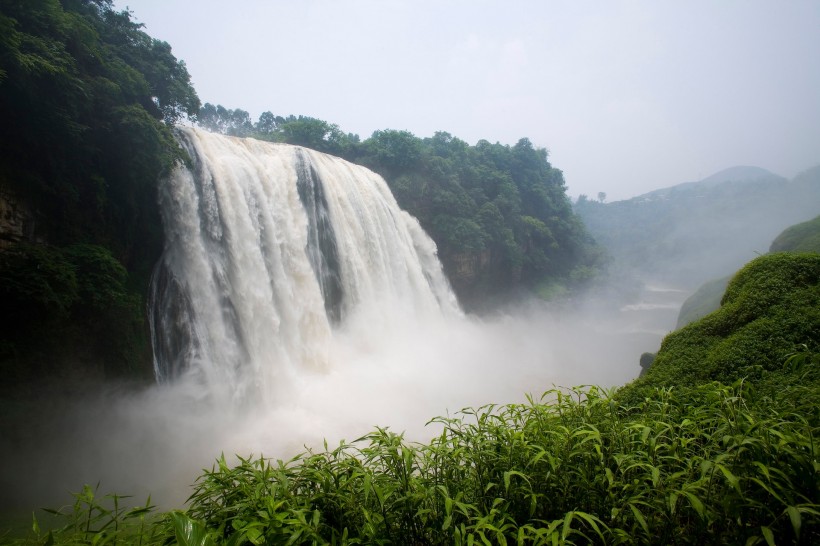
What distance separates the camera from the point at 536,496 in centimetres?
207

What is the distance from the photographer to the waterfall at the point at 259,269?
30.0 ft

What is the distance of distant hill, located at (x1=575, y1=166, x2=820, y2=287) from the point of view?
4891 cm

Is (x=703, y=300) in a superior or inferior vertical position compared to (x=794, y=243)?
inferior

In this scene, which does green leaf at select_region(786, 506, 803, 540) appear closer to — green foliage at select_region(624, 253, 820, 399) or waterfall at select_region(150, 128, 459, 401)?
green foliage at select_region(624, 253, 820, 399)

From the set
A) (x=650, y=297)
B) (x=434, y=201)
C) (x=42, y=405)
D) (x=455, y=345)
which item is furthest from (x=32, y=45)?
(x=650, y=297)

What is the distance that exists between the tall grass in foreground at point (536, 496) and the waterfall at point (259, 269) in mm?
7725

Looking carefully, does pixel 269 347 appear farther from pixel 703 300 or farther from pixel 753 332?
pixel 703 300

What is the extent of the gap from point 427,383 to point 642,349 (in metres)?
15.3

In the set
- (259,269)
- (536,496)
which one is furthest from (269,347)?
(536,496)

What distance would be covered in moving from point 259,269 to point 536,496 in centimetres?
967

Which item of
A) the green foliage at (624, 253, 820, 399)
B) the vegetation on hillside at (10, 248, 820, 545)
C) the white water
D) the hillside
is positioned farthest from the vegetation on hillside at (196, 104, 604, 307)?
the vegetation on hillside at (10, 248, 820, 545)

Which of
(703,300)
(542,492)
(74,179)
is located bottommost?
(703,300)

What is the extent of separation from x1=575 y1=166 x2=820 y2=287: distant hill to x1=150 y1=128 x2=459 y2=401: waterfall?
43955mm

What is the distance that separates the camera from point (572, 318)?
29.3 metres
